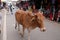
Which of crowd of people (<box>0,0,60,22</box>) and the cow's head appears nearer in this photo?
the cow's head

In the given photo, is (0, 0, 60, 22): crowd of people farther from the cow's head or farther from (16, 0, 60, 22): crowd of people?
the cow's head

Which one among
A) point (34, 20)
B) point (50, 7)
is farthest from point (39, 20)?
point (50, 7)

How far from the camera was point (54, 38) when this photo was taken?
802 cm

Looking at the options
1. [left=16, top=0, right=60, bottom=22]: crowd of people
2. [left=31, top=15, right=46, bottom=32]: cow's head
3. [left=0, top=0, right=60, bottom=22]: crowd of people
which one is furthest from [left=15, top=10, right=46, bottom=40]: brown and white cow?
[left=16, top=0, right=60, bottom=22]: crowd of people

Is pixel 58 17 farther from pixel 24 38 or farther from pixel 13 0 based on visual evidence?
pixel 13 0

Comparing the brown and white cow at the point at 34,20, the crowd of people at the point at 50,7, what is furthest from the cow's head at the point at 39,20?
the crowd of people at the point at 50,7

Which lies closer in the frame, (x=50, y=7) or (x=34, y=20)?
(x=34, y=20)

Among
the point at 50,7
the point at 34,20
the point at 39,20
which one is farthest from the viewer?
the point at 50,7

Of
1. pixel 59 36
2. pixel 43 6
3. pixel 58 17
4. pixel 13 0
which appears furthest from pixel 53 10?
pixel 13 0

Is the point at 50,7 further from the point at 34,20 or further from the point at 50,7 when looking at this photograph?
the point at 34,20

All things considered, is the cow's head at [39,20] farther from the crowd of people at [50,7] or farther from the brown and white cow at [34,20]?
the crowd of people at [50,7]

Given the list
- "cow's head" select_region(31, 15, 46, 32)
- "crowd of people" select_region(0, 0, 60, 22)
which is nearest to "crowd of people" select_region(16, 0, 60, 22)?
"crowd of people" select_region(0, 0, 60, 22)

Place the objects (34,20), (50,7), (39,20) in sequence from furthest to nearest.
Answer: (50,7)
(34,20)
(39,20)

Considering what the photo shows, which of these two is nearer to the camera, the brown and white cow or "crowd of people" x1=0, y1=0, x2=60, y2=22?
the brown and white cow
